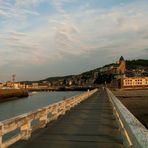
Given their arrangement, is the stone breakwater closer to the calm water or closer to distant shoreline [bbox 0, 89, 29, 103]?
distant shoreline [bbox 0, 89, 29, 103]

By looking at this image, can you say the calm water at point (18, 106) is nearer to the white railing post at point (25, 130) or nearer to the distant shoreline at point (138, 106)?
the distant shoreline at point (138, 106)

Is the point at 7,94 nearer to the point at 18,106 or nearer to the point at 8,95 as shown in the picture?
the point at 8,95

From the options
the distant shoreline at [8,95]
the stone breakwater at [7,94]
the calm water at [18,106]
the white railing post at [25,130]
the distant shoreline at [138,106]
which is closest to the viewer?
the white railing post at [25,130]

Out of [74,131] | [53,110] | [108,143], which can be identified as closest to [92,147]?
[108,143]

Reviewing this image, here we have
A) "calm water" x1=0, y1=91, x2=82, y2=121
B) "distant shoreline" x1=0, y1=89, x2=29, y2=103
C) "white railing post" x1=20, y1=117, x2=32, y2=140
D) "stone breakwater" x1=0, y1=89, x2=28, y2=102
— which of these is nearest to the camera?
"white railing post" x1=20, y1=117, x2=32, y2=140

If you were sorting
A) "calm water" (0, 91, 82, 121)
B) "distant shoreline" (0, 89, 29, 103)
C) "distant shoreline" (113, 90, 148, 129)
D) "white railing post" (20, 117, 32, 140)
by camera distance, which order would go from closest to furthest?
"white railing post" (20, 117, 32, 140), "distant shoreline" (113, 90, 148, 129), "calm water" (0, 91, 82, 121), "distant shoreline" (0, 89, 29, 103)

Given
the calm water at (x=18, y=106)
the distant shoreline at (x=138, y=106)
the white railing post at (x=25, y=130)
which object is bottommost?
the calm water at (x=18, y=106)

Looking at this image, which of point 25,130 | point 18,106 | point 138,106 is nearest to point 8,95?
point 18,106

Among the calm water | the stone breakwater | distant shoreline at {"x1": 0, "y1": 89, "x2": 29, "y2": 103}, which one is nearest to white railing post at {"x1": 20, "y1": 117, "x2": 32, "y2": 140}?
the calm water

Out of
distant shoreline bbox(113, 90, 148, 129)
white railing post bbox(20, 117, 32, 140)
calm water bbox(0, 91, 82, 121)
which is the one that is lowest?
calm water bbox(0, 91, 82, 121)

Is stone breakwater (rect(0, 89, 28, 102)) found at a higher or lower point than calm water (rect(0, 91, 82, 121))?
higher

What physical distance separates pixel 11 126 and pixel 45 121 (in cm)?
595

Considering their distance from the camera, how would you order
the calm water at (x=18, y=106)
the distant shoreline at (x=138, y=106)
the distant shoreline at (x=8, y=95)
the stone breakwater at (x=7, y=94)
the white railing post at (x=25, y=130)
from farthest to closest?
the stone breakwater at (x=7, y=94) → the distant shoreline at (x=8, y=95) → the calm water at (x=18, y=106) → the distant shoreline at (x=138, y=106) → the white railing post at (x=25, y=130)

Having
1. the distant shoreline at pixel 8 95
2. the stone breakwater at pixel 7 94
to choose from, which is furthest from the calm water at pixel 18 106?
the stone breakwater at pixel 7 94
